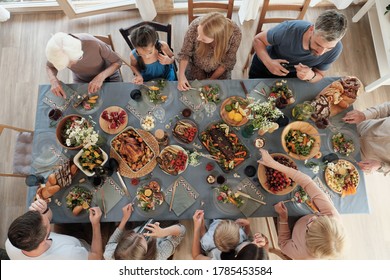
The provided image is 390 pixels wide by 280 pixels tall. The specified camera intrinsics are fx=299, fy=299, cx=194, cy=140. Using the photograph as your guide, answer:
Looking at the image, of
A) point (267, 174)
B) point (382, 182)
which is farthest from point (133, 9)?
point (382, 182)

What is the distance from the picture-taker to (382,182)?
3229mm

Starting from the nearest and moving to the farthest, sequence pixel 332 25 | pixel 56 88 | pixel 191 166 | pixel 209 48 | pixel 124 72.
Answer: pixel 332 25
pixel 191 166
pixel 56 88
pixel 209 48
pixel 124 72

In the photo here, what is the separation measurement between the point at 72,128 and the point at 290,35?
72.5 inches

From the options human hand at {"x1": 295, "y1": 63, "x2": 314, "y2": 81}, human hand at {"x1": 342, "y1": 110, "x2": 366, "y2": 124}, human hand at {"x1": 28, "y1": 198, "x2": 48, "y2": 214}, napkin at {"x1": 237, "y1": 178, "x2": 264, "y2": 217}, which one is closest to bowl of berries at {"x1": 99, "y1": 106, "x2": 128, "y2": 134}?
human hand at {"x1": 28, "y1": 198, "x2": 48, "y2": 214}

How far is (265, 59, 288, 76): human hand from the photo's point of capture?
2482 millimetres

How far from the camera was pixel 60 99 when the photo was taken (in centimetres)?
240

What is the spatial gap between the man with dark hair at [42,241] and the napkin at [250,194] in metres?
1.04

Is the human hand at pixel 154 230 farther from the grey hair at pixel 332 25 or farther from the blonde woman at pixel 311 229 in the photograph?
the grey hair at pixel 332 25

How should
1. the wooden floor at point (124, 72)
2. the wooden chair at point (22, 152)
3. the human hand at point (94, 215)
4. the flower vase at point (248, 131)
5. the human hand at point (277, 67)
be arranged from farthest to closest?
1. the wooden floor at point (124, 72)
2. the wooden chair at point (22, 152)
3. the human hand at point (277, 67)
4. the flower vase at point (248, 131)
5. the human hand at point (94, 215)

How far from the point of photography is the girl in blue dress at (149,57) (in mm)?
2197

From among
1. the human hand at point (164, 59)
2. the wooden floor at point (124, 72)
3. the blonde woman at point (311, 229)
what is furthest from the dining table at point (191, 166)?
the wooden floor at point (124, 72)

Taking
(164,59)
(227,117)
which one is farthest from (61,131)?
(227,117)

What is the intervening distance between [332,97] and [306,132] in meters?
0.34

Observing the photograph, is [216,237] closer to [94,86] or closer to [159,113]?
[159,113]
